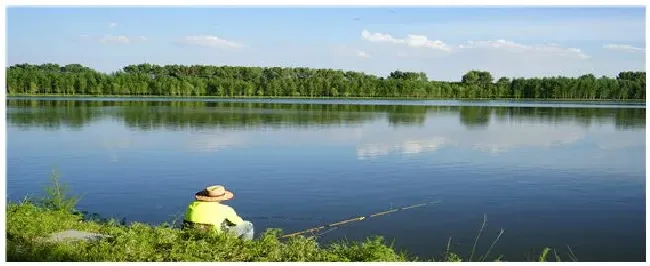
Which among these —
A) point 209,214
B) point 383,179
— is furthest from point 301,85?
point 209,214

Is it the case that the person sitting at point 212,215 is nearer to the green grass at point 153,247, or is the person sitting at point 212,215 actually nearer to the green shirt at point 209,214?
the green shirt at point 209,214

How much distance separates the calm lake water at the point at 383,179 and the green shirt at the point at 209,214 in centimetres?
172

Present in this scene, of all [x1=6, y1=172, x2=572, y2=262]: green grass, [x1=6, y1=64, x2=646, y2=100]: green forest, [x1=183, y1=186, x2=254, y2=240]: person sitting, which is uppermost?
[x1=6, y1=64, x2=646, y2=100]: green forest

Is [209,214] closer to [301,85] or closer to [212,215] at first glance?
[212,215]

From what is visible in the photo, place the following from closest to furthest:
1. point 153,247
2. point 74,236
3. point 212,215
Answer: point 153,247
point 74,236
point 212,215

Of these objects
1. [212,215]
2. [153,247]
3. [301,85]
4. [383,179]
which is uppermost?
[301,85]

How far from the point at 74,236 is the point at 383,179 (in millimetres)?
6354

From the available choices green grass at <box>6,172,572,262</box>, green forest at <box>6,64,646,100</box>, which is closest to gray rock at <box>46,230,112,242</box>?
green grass at <box>6,172,572,262</box>

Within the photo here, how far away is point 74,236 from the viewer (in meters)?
5.23

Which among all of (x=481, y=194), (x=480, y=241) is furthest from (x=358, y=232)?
(x=481, y=194)

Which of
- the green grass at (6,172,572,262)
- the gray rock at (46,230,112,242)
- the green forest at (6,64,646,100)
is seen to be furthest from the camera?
the green forest at (6,64,646,100)

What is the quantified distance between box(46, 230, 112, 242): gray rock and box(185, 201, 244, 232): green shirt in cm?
73

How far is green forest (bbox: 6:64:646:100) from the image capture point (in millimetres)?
67500

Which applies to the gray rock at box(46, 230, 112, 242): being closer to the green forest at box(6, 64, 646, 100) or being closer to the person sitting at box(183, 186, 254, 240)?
the person sitting at box(183, 186, 254, 240)
